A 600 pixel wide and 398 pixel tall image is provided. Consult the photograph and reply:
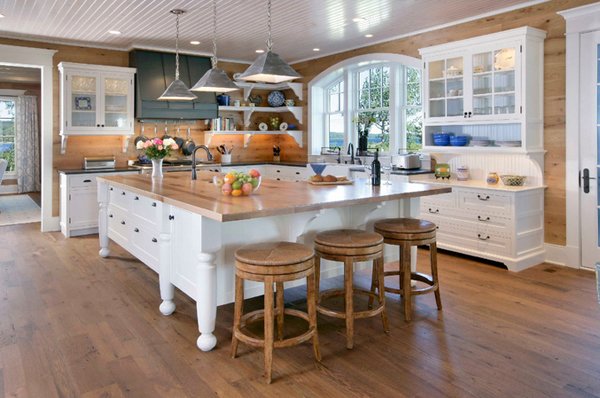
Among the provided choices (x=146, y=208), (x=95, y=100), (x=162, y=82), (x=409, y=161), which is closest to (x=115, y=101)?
(x=95, y=100)

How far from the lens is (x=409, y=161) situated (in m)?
5.79

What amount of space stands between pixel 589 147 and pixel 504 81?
3.27 feet

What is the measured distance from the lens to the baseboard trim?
4633 mm

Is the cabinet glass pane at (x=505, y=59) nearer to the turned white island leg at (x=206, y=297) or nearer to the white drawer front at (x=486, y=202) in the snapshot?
the white drawer front at (x=486, y=202)

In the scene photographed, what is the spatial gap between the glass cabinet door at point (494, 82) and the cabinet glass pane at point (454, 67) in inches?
7.1

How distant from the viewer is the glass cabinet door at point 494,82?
15.6ft

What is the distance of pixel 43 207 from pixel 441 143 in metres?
5.22

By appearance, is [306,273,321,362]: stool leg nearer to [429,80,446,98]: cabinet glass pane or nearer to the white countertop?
the white countertop

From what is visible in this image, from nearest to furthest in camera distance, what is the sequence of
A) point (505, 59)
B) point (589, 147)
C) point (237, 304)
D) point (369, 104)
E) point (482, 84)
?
point (237, 304) < point (589, 147) < point (505, 59) < point (482, 84) < point (369, 104)

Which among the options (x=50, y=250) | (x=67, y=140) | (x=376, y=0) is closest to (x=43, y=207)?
(x=67, y=140)

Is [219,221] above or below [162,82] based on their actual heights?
below

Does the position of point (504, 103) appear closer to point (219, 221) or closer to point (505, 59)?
point (505, 59)

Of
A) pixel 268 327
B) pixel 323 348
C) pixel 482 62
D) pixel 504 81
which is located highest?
pixel 482 62

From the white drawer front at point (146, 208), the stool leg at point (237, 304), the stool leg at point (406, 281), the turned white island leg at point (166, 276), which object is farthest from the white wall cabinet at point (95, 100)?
the stool leg at point (406, 281)
